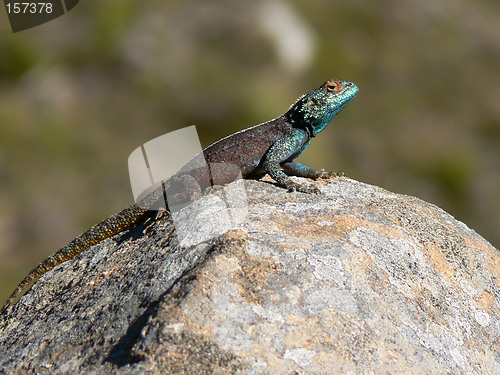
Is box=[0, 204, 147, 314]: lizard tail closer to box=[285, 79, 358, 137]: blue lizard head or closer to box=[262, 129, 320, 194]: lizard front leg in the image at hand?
box=[262, 129, 320, 194]: lizard front leg

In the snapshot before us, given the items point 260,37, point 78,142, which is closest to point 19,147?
point 78,142

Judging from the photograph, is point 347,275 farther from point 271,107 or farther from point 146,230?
point 271,107

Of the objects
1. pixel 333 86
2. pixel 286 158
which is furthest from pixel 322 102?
pixel 286 158

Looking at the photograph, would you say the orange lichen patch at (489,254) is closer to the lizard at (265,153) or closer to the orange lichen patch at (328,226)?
the orange lichen patch at (328,226)

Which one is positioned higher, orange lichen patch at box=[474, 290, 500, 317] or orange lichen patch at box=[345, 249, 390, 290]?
orange lichen patch at box=[345, 249, 390, 290]

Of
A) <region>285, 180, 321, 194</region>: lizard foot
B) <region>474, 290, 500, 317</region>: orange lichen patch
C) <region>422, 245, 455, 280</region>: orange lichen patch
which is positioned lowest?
<region>474, 290, 500, 317</region>: orange lichen patch

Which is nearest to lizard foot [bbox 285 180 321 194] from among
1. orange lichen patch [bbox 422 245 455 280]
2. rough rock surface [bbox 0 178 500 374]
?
rough rock surface [bbox 0 178 500 374]

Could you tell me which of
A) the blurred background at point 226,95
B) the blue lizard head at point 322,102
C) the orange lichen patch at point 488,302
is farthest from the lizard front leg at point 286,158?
the blurred background at point 226,95
